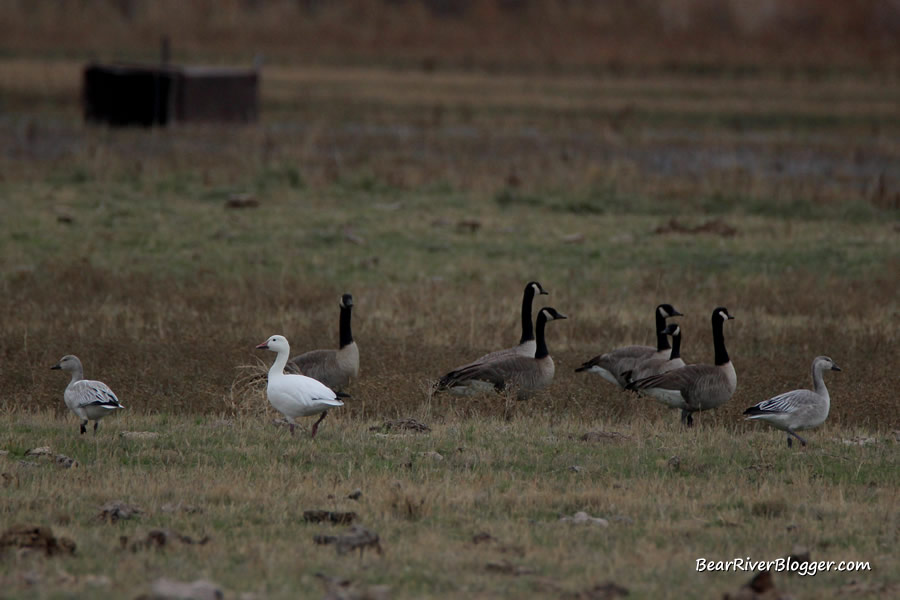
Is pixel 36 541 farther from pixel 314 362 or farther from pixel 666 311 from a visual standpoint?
pixel 666 311

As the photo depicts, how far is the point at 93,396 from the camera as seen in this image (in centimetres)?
1024

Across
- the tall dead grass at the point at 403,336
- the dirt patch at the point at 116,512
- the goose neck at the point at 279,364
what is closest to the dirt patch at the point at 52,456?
the dirt patch at the point at 116,512

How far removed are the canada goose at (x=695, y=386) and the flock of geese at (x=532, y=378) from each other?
10mm

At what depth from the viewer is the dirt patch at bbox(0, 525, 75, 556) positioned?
7.25 meters

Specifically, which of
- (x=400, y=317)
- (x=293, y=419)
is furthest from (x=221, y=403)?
(x=400, y=317)

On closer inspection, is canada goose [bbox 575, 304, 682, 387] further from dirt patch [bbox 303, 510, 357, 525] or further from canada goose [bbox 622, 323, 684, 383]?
dirt patch [bbox 303, 510, 357, 525]

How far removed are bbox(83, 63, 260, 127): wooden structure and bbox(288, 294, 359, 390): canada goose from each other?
27750 millimetres

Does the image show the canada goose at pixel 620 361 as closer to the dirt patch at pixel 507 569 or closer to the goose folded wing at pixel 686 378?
the goose folded wing at pixel 686 378

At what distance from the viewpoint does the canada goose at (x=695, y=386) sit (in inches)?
483

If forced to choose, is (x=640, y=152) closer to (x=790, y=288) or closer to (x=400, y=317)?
(x=790, y=288)

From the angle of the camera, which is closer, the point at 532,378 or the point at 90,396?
the point at 90,396

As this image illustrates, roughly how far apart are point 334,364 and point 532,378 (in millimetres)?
2217

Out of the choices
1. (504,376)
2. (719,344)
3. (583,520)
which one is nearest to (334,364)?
(504,376)

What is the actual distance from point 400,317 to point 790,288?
6741 millimetres
